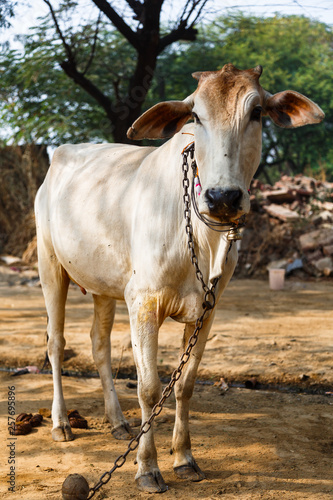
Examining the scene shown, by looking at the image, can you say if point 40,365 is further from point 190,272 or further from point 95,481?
point 190,272

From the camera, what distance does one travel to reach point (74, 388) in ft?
15.3

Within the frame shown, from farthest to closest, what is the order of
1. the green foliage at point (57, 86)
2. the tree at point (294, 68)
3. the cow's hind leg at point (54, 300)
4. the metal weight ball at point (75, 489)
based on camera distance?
the tree at point (294, 68) < the green foliage at point (57, 86) < the cow's hind leg at point (54, 300) < the metal weight ball at point (75, 489)

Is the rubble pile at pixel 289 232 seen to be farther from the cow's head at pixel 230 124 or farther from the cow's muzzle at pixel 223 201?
the cow's muzzle at pixel 223 201

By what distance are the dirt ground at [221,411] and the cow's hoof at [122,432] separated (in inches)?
2.6

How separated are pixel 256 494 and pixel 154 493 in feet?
1.75

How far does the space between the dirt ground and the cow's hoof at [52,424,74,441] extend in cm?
5

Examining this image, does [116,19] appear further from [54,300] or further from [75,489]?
[75,489]

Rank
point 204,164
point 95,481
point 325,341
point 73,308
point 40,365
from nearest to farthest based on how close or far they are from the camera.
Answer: point 204,164 < point 95,481 < point 40,365 < point 325,341 < point 73,308

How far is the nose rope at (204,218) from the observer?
2.75 m

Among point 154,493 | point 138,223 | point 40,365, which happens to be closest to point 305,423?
point 154,493

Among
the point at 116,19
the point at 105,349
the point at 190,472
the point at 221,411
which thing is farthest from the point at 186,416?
the point at 116,19

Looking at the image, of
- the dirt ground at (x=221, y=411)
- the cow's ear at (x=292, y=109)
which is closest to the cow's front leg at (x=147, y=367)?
the dirt ground at (x=221, y=411)

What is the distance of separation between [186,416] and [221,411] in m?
0.96

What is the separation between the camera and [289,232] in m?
11.9
